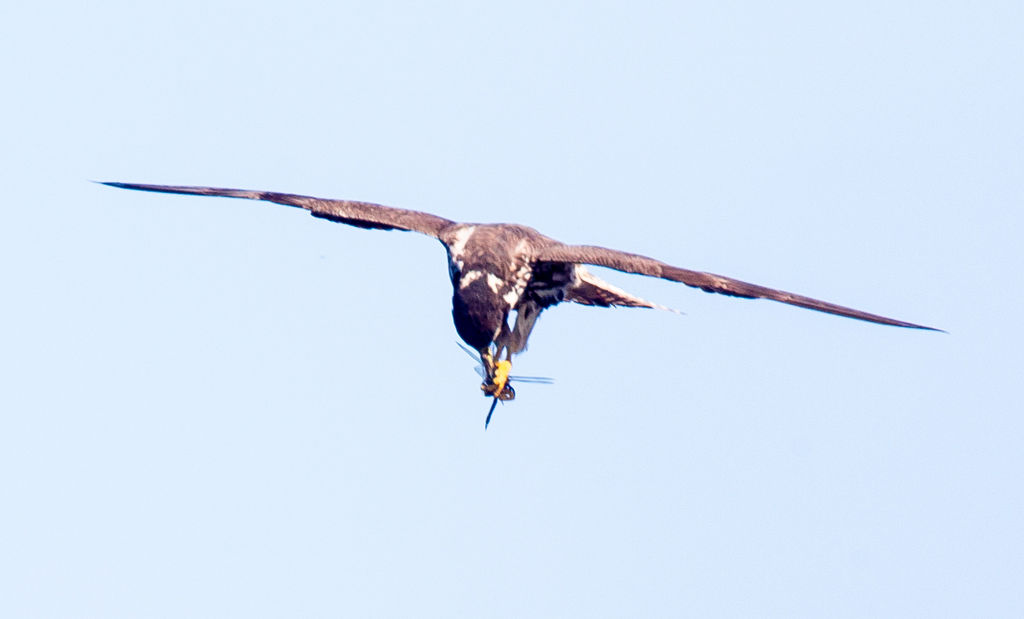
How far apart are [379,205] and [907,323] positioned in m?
6.32

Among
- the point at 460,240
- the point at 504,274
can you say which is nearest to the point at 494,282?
the point at 504,274

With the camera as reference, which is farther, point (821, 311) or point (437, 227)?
point (437, 227)

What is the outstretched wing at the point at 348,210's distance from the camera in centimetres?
1712

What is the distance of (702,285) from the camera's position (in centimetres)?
1487

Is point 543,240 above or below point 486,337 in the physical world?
above

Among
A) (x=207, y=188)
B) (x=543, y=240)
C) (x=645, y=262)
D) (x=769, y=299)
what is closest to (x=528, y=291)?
(x=543, y=240)

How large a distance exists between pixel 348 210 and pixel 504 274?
2.27 meters

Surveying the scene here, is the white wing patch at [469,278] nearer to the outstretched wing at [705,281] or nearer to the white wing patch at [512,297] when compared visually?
the white wing patch at [512,297]

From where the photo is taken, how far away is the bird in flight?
1498 centimetres

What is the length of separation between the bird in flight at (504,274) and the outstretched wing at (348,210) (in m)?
0.01

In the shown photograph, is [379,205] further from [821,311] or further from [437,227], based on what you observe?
[821,311]

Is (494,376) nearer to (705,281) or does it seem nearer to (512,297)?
(512,297)

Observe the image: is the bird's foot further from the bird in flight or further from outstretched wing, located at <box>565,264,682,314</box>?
outstretched wing, located at <box>565,264,682,314</box>

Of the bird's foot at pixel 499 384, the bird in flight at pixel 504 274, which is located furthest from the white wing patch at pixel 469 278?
the bird's foot at pixel 499 384
